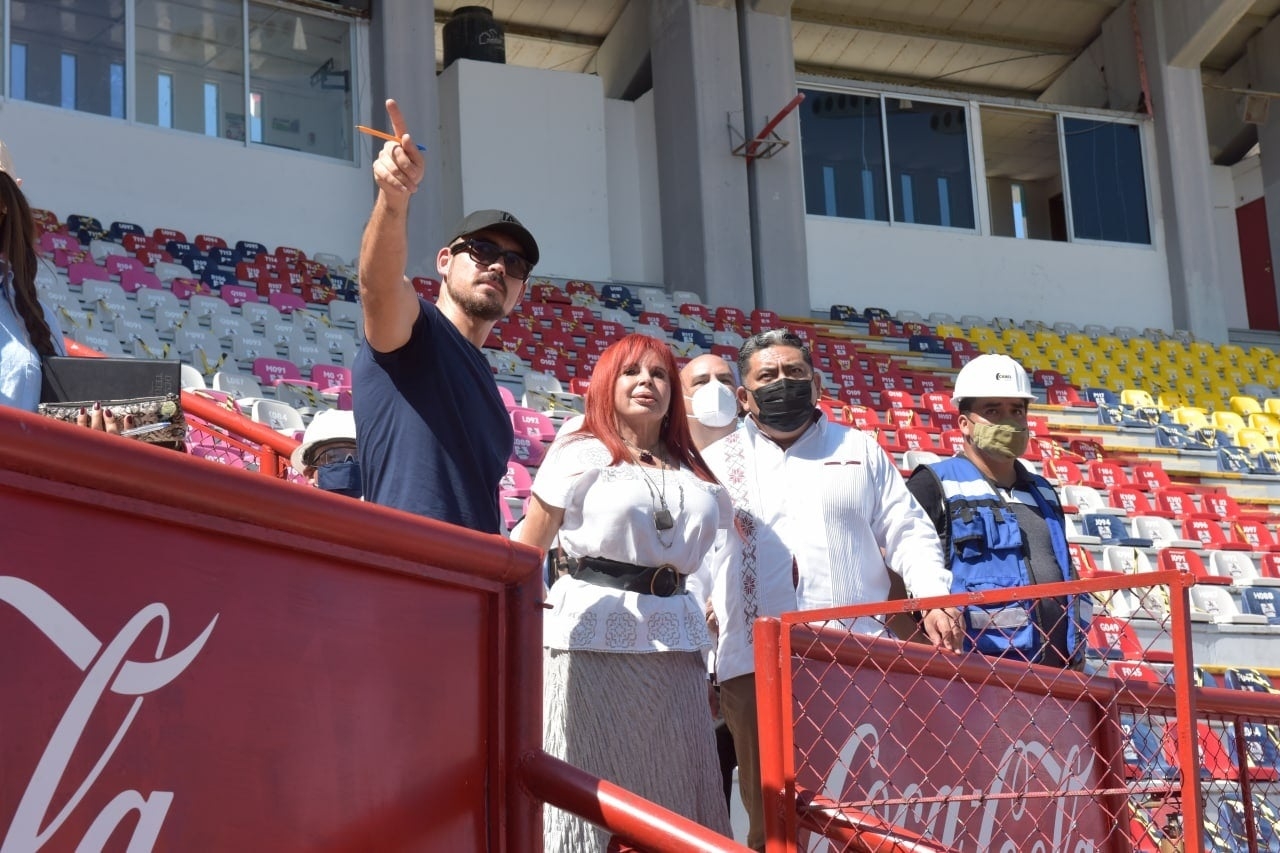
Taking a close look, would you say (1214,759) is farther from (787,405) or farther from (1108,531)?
(1108,531)

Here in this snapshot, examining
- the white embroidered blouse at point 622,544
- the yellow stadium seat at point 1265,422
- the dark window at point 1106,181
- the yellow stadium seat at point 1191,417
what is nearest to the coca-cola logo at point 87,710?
the white embroidered blouse at point 622,544

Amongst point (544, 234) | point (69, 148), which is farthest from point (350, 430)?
point (544, 234)

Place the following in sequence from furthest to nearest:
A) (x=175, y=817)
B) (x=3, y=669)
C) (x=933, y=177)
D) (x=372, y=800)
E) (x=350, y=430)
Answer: (x=933, y=177), (x=350, y=430), (x=372, y=800), (x=175, y=817), (x=3, y=669)

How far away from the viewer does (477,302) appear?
2.57 meters

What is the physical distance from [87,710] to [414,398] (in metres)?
1.06

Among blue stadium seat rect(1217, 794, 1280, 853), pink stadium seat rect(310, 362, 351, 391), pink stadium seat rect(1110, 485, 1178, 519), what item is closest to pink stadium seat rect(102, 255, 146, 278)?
pink stadium seat rect(310, 362, 351, 391)

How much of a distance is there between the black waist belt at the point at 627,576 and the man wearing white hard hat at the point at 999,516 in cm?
100

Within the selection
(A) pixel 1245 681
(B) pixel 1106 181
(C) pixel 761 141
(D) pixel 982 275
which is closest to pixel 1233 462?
(D) pixel 982 275

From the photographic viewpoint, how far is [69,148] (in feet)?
44.3

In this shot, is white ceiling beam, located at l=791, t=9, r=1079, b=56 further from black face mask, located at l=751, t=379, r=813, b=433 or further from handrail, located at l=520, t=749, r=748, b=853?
handrail, located at l=520, t=749, r=748, b=853

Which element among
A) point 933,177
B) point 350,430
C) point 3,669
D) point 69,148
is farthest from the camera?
point 933,177

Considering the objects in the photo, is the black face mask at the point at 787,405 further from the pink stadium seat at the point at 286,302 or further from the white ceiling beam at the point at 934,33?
the white ceiling beam at the point at 934,33

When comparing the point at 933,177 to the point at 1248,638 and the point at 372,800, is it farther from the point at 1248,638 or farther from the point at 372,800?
the point at 372,800

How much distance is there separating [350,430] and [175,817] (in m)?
2.03
